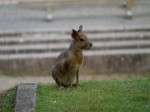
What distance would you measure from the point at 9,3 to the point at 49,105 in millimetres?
10753

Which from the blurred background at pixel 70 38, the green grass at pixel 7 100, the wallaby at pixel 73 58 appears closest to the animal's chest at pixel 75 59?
the wallaby at pixel 73 58

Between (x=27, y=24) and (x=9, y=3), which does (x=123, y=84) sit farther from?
(x=9, y=3)

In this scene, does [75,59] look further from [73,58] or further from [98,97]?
[98,97]

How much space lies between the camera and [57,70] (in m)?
9.52

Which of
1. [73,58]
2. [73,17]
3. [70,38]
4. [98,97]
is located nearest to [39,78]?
[70,38]

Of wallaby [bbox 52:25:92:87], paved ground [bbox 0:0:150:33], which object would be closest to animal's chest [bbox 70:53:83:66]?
wallaby [bbox 52:25:92:87]

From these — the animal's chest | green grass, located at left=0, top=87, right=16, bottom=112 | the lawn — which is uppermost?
the animal's chest

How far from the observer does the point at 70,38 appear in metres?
15.5

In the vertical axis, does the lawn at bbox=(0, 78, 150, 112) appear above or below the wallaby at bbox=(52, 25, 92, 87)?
below

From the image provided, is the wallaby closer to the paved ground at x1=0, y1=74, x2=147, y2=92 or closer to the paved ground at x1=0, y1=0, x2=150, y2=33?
the paved ground at x1=0, y1=74, x2=147, y2=92

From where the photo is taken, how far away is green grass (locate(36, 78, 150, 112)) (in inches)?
311

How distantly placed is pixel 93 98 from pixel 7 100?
53.5 inches

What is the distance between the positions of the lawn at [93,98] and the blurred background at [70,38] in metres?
3.96

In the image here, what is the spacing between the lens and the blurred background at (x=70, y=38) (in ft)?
48.0
